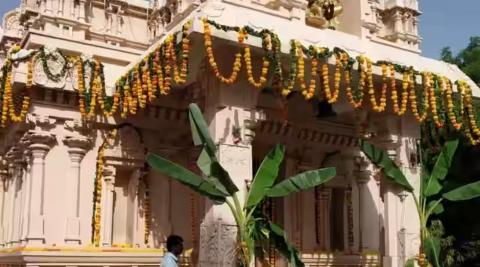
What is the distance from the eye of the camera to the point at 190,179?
7.66m

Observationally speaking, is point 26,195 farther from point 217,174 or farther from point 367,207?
point 367,207

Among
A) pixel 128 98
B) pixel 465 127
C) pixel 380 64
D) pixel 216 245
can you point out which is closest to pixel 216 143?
pixel 216 245

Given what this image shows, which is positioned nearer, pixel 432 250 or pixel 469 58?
pixel 432 250

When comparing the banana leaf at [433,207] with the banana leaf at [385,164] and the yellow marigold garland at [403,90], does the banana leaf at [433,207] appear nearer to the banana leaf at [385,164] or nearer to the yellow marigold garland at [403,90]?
the banana leaf at [385,164]

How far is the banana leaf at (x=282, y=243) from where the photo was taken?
807cm

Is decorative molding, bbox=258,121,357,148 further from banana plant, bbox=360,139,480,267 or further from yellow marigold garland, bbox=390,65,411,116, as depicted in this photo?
yellow marigold garland, bbox=390,65,411,116

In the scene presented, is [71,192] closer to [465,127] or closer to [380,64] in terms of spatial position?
[380,64]

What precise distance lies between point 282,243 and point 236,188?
3.71 ft

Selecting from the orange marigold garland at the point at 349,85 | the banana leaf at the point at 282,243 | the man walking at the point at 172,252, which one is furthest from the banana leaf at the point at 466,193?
the man walking at the point at 172,252

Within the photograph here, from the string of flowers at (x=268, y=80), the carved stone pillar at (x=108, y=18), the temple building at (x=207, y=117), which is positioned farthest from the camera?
the carved stone pillar at (x=108, y=18)

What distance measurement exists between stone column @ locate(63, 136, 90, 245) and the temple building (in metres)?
0.03

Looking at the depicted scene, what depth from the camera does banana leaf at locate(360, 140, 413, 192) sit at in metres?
9.50

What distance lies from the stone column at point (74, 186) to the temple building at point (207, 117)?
25 millimetres

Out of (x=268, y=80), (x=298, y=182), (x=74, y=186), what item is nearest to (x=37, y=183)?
(x=74, y=186)
